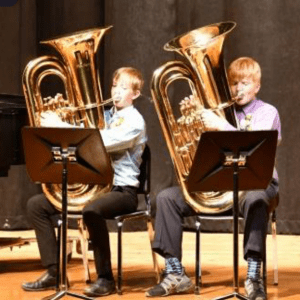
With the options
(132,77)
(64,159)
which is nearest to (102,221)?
(64,159)

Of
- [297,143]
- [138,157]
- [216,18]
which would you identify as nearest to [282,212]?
[297,143]

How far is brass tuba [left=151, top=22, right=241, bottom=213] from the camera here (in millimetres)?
4598

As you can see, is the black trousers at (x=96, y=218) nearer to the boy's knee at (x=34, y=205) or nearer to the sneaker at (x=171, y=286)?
the boy's knee at (x=34, y=205)

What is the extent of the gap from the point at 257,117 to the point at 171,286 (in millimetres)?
1059

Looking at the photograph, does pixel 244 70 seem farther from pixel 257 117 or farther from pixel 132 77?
pixel 132 77

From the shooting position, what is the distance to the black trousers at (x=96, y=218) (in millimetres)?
4738

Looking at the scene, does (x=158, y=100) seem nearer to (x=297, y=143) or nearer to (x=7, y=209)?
(x=297, y=143)

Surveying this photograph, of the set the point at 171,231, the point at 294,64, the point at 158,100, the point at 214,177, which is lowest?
the point at 171,231

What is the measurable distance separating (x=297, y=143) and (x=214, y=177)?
294cm

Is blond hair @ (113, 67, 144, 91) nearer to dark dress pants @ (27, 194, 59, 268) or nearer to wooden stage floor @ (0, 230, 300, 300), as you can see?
dark dress pants @ (27, 194, 59, 268)

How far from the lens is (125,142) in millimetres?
4922

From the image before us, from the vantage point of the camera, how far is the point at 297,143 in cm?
698

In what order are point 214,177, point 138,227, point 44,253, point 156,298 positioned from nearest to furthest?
point 214,177 < point 156,298 < point 44,253 < point 138,227

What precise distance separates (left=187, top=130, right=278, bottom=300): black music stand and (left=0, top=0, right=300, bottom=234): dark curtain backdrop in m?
2.87
